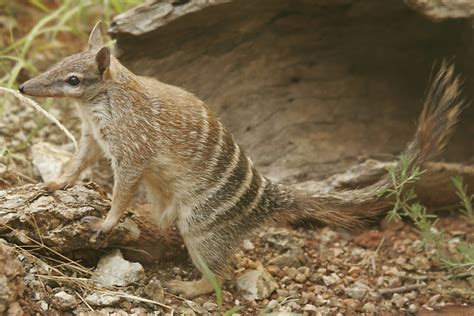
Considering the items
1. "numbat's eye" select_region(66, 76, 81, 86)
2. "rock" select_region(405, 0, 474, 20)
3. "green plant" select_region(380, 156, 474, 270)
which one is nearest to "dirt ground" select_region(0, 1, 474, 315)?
"green plant" select_region(380, 156, 474, 270)

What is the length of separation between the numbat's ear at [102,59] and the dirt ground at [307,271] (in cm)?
115

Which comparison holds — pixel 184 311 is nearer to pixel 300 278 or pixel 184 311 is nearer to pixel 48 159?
pixel 300 278

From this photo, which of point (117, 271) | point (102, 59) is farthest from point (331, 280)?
point (102, 59)

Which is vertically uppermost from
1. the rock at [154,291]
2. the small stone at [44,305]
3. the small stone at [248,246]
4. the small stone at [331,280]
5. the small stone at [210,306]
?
the small stone at [44,305]

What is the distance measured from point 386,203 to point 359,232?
63 cm

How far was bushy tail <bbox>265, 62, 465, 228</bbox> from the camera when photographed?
4234 mm

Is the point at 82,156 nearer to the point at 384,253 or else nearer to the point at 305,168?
the point at 305,168

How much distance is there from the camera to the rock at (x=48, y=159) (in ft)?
15.9

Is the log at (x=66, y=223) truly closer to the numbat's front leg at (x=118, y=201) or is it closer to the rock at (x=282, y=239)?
the numbat's front leg at (x=118, y=201)

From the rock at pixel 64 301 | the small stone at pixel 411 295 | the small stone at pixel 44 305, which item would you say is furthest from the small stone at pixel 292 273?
the small stone at pixel 44 305

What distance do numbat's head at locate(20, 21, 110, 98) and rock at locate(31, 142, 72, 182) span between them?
100 centimetres

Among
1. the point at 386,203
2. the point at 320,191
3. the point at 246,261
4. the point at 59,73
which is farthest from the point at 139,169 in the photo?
the point at 386,203

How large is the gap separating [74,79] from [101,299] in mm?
1355

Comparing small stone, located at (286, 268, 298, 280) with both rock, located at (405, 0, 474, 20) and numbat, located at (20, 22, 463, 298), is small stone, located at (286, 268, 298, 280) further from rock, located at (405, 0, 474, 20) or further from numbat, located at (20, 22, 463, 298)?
rock, located at (405, 0, 474, 20)
